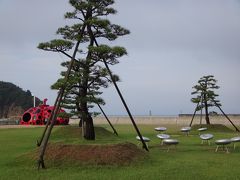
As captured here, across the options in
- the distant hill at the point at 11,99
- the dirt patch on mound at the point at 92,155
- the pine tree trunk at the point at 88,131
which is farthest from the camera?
the distant hill at the point at 11,99

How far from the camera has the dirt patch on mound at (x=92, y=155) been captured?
1301cm

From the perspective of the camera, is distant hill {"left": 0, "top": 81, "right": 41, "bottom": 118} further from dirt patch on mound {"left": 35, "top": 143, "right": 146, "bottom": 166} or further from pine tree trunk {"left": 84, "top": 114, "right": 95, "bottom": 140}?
dirt patch on mound {"left": 35, "top": 143, "right": 146, "bottom": 166}

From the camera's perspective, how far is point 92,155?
520 inches

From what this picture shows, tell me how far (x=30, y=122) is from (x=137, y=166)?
3619 centimetres

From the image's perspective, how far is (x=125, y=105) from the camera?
16.0 m

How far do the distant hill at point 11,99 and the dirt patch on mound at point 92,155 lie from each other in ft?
221

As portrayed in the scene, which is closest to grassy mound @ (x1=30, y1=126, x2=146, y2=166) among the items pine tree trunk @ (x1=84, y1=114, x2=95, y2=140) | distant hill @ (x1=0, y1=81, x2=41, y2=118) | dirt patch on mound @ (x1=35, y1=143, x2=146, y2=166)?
dirt patch on mound @ (x1=35, y1=143, x2=146, y2=166)

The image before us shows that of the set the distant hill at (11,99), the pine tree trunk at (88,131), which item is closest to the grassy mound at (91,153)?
the pine tree trunk at (88,131)

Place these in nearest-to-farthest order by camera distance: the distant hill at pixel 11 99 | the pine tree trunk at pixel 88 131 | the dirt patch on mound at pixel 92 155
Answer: the dirt patch on mound at pixel 92 155, the pine tree trunk at pixel 88 131, the distant hill at pixel 11 99

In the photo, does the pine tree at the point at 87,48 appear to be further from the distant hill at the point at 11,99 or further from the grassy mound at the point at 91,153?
the distant hill at the point at 11,99

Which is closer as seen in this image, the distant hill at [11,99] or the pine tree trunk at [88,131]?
the pine tree trunk at [88,131]

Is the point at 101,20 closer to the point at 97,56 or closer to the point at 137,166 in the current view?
the point at 97,56

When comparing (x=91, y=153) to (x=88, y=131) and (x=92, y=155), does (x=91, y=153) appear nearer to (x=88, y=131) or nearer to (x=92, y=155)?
(x=92, y=155)

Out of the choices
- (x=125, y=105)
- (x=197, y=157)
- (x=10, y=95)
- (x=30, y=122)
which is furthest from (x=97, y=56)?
(x=10, y=95)
